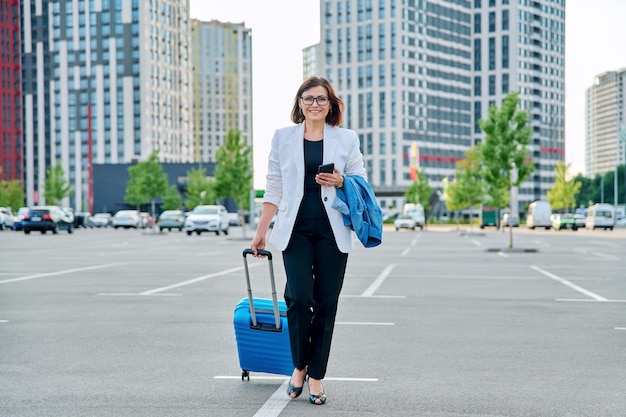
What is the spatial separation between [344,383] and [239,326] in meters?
0.79

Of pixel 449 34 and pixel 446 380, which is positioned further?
pixel 449 34

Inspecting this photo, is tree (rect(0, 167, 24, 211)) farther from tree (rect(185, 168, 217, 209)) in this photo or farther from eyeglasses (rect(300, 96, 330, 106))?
eyeglasses (rect(300, 96, 330, 106))

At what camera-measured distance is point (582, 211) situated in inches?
5842

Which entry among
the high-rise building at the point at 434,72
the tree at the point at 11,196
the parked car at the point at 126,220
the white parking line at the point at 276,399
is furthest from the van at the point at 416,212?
the white parking line at the point at 276,399

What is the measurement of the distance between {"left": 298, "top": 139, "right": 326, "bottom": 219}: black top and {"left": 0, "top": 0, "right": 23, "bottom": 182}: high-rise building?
542 ft

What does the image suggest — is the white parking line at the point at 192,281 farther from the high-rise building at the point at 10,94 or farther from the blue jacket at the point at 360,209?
the high-rise building at the point at 10,94

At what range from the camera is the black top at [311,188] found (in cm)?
515

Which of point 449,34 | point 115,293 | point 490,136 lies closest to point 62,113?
point 449,34

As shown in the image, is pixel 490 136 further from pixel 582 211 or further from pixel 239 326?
pixel 582 211

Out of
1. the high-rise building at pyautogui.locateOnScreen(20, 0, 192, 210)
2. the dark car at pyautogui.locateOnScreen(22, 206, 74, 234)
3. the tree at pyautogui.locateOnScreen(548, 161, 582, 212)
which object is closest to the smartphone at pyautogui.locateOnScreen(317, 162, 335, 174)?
the dark car at pyautogui.locateOnScreen(22, 206, 74, 234)

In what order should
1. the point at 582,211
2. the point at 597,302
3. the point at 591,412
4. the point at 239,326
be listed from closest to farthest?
the point at 591,412 < the point at 239,326 < the point at 597,302 < the point at 582,211

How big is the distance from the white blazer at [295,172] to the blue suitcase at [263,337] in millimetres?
450

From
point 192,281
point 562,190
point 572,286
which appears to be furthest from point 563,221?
point 192,281

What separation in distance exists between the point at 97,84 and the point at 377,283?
147 meters
